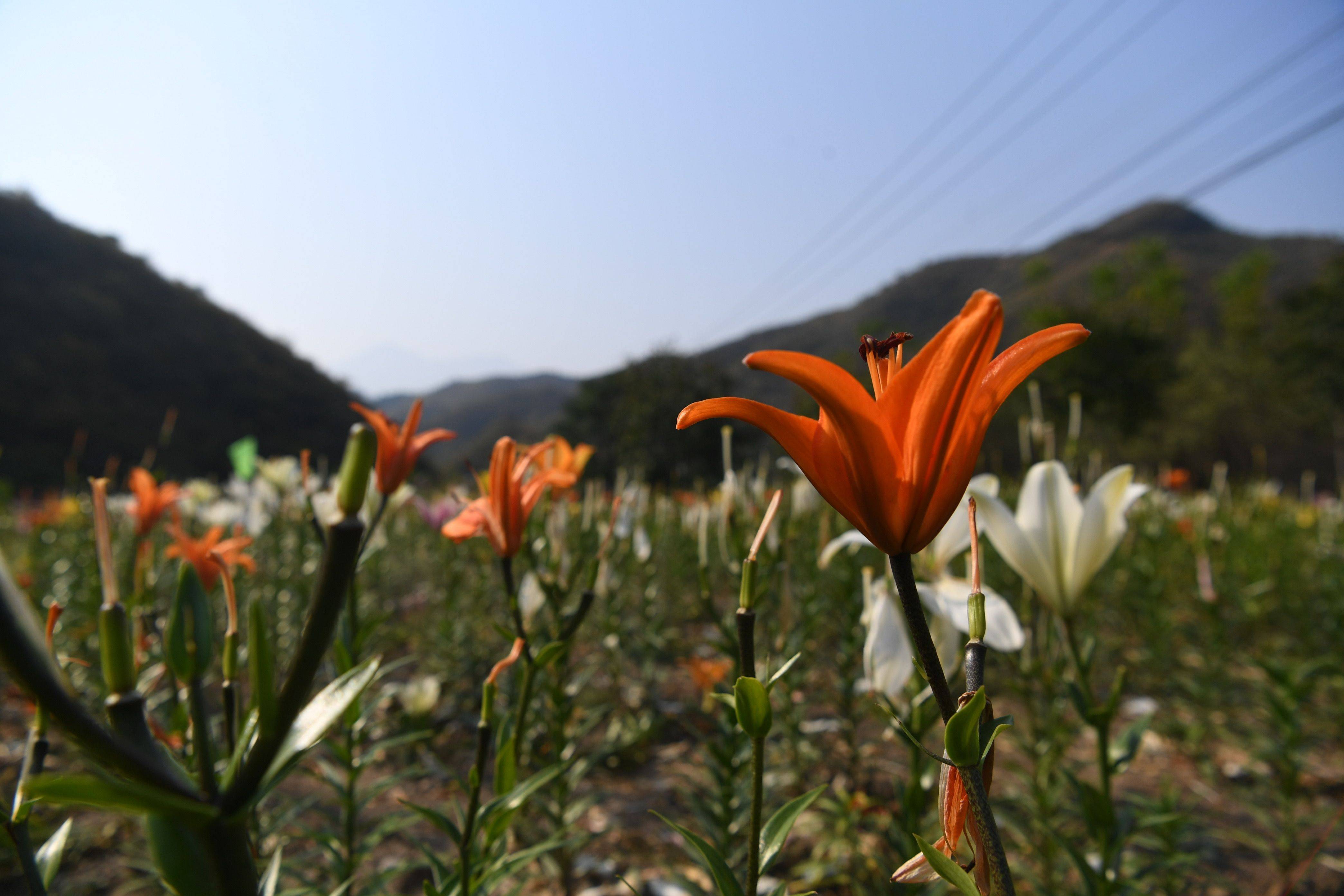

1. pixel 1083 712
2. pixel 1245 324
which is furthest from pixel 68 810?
pixel 1245 324

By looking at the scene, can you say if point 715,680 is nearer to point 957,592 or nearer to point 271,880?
point 957,592

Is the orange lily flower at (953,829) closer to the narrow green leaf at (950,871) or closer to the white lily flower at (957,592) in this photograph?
the narrow green leaf at (950,871)

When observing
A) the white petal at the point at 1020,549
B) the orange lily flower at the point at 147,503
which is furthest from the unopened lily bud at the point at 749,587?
the orange lily flower at the point at 147,503

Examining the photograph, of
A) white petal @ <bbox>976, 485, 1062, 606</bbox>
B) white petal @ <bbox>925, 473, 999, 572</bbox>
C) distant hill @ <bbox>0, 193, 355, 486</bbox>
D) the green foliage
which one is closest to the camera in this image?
white petal @ <bbox>976, 485, 1062, 606</bbox>

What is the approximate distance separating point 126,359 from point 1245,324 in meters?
49.4

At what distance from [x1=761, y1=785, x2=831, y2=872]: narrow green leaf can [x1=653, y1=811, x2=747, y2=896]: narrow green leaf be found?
49 mm

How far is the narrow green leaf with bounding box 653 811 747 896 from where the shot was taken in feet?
1.45

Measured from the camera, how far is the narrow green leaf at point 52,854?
1.63ft

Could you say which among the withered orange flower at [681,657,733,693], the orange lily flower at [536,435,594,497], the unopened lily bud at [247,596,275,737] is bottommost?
the withered orange flower at [681,657,733,693]

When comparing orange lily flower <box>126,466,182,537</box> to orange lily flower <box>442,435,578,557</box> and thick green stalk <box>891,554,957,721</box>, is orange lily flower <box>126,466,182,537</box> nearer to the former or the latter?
orange lily flower <box>442,435,578,557</box>

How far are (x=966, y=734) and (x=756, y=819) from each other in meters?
0.23

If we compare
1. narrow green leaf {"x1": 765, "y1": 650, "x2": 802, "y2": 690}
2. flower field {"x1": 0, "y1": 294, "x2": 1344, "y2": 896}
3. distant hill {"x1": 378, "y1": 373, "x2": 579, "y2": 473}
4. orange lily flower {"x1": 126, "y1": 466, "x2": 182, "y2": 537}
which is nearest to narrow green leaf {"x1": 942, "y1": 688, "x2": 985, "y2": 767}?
flower field {"x1": 0, "y1": 294, "x2": 1344, "y2": 896}

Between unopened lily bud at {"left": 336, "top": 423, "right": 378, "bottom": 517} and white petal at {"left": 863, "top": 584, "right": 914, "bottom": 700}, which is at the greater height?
unopened lily bud at {"left": 336, "top": 423, "right": 378, "bottom": 517}

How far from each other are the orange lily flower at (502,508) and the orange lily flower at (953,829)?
511 mm
